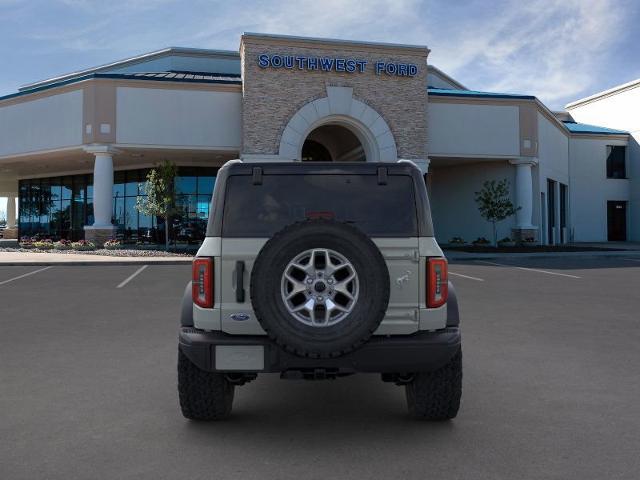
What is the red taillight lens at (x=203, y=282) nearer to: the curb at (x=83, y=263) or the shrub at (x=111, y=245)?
the curb at (x=83, y=263)

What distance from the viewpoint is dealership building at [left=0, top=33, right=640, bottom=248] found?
2588cm

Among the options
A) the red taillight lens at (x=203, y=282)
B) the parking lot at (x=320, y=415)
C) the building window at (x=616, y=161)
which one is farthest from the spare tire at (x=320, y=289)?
the building window at (x=616, y=161)

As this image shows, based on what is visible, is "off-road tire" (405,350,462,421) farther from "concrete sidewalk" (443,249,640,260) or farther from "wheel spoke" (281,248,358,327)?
"concrete sidewalk" (443,249,640,260)

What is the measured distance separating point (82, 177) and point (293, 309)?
36.3 metres

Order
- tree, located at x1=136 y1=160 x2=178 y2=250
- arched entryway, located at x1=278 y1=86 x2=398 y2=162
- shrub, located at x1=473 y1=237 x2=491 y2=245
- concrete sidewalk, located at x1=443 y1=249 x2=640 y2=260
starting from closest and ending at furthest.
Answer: concrete sidewalk, located at x1=443 y1=249 x2=640 y2=260, arched entryway, located at x1=278 y1=86 x2=398 y2=162, tree, located at x1=136 y1=160 x2=178 y2=250, shrub, located at x1=473 y1=237 x2=491 y2=245

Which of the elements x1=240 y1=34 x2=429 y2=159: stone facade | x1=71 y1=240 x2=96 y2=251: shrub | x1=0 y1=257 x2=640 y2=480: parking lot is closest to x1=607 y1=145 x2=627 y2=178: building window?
x1=240 y1=34 x2=429 y2=159: stone facade

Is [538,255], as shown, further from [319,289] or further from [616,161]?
[319,289]

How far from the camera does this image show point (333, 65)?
2598 cm

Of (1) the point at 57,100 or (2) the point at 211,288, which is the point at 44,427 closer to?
(2) the point at 211,288

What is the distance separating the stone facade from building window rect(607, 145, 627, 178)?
2035 centimetres

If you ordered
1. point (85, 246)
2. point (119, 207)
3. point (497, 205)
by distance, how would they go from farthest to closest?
point (119, 207) → point (497, 205) → point (85, 246)

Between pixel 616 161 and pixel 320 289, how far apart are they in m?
43.0

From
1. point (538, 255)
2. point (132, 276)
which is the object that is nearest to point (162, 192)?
point (132, 276)

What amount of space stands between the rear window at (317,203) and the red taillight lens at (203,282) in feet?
0.87
